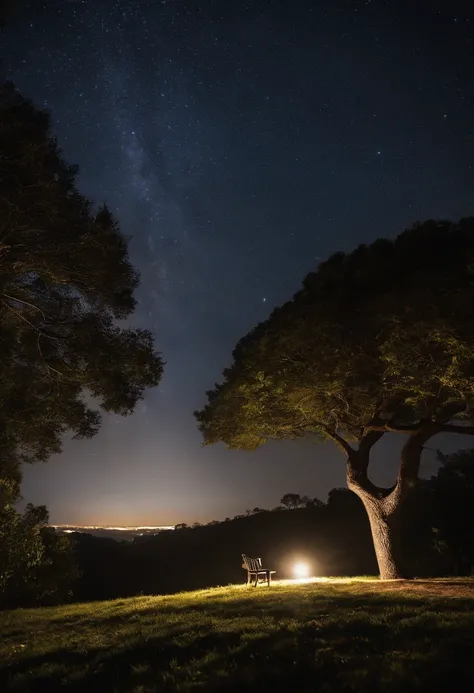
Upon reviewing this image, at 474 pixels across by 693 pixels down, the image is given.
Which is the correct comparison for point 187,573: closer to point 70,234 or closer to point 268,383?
point 268,383

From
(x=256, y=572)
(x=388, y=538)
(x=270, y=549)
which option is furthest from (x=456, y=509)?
(x=270, y=549)

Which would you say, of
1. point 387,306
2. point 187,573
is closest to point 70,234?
point 387,306

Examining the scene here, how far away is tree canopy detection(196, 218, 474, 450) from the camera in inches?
512

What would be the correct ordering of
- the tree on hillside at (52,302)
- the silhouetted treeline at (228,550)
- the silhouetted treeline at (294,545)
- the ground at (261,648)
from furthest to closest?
1. the silhouetted treeline at (228,550)
2. the silhouetted treeline at (294,545)
3. the tree on hillside at (52,302)
4. the ground at (261,648)

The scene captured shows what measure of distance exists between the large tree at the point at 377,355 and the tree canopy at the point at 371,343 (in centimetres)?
4

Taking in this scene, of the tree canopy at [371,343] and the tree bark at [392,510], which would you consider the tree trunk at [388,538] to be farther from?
the tree canopy at [371,343]

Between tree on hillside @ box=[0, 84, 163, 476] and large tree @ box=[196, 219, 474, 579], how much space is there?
5102mm

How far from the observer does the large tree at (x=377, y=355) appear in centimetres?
1305

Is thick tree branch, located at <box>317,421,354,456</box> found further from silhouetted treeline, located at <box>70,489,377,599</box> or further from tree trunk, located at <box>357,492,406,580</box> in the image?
silhouetted treeline, located at <box>70,489,377,599</box>

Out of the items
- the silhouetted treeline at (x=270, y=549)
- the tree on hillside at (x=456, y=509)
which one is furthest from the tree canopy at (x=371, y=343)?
the tree on hillside at (x=456, y=509)

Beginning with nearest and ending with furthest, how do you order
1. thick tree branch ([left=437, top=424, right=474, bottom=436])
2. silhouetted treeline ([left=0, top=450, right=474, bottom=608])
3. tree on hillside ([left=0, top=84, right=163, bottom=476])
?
tree on hillside ([left=0, top=84, right=163, bottom=476]) → thick tree branch ([left=437, top=424, right=474, bottom=436]) → silhouetted treeline ([left=0, top=450, right=474, bottom=608])

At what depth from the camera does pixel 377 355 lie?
50.0 ft

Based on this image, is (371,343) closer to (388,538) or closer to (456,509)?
(388,538)

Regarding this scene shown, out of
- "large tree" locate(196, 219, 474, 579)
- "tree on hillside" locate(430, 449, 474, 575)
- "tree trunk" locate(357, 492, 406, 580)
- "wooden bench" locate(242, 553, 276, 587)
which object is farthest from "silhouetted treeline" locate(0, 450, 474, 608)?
"large tree" locate(196, 219, 474, 579)
